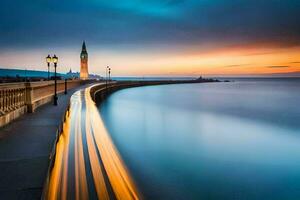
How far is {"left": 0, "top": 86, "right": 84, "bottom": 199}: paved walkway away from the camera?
444 centimetres

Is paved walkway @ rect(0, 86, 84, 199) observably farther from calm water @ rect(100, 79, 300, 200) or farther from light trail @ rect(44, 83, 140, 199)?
calm water @ rect(100, 79, 300, 200)

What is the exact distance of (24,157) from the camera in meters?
6.05

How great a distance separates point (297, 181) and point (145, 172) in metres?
6.10

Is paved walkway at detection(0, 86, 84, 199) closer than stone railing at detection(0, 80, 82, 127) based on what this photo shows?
Yes

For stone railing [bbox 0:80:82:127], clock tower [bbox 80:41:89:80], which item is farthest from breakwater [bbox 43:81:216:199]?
clock tower [bbox 80:41:89:80]

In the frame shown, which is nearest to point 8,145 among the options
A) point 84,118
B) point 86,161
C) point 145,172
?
point 86,161

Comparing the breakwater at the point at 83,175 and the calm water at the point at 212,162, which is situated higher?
the breakwater at the point at 83,175

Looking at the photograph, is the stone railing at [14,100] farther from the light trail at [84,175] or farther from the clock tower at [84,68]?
the clock tower at [84,68]

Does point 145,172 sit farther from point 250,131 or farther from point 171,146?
point 250,131

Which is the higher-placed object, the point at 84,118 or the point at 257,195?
the point at 84,118

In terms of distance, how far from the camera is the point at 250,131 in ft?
65.2

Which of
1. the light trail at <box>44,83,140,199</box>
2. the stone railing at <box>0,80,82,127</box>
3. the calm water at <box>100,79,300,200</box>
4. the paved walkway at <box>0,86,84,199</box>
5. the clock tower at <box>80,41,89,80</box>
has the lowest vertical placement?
the calm water at <box>100,79,300,200</box>

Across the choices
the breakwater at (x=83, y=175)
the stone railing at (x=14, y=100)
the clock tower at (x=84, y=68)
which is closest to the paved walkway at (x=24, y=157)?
the breakwater at (x=83, y=175)

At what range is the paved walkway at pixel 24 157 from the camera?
4.44m
